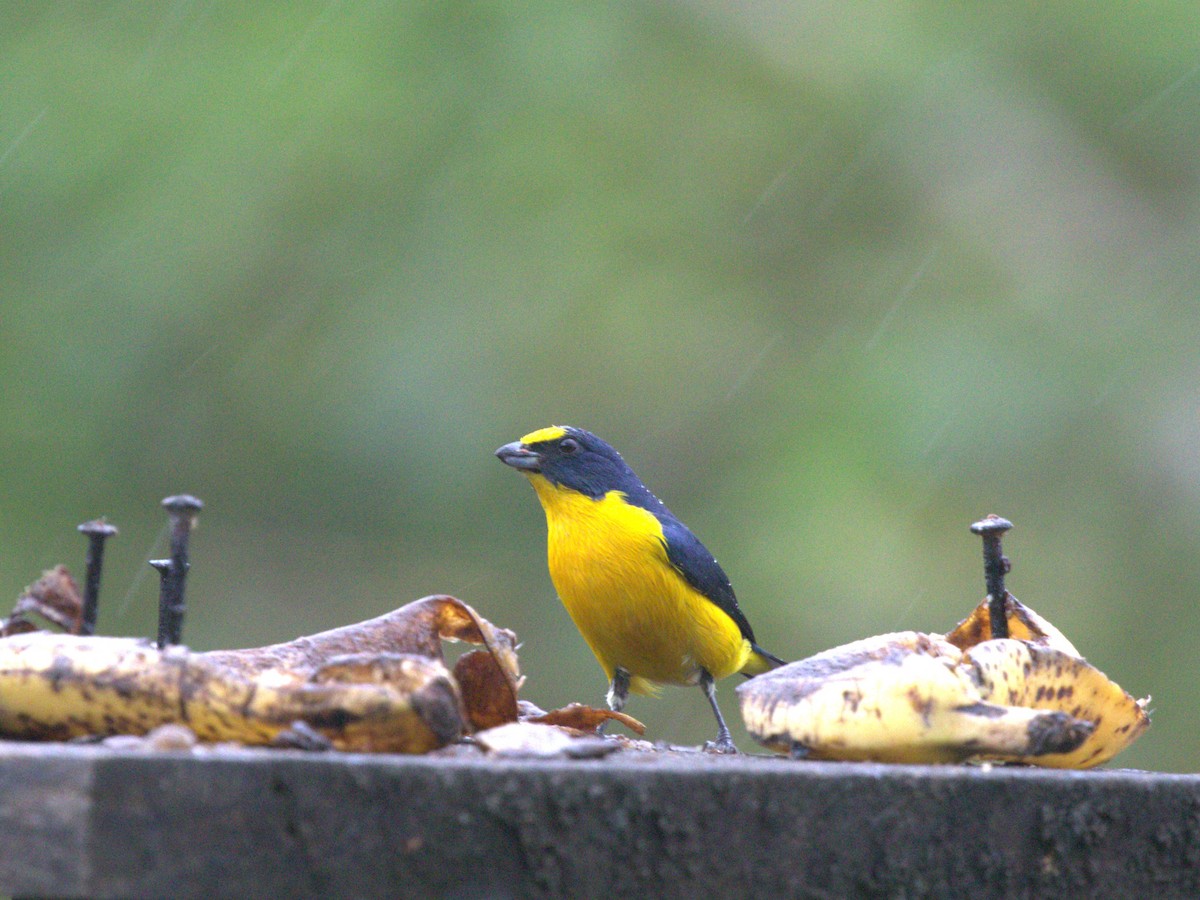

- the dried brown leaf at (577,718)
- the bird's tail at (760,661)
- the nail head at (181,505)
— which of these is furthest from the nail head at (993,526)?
the bird's tail at (760,661)

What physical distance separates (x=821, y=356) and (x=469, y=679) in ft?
22.5

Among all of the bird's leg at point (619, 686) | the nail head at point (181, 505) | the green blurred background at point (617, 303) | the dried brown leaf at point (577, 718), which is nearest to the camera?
the nail head at point (181, 505)

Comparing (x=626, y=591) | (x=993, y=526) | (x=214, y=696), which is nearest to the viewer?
(x=214, y=696)

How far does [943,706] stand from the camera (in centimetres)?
167

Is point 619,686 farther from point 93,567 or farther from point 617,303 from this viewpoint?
point 617,303

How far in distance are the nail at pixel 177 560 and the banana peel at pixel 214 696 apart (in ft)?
0.22

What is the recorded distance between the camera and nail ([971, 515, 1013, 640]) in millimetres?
A: 1910

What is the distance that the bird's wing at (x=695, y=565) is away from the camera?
3926 mm

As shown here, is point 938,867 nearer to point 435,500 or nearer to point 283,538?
point 435,500

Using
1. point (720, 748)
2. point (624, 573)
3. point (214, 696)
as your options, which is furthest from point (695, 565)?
point (214, 696)

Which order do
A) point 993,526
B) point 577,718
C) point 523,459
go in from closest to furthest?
1. point 993,526
2. point 577,718
3. point 523,459

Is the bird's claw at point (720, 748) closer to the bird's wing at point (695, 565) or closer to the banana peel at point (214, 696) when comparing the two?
the bird's wing at point (695, 565)

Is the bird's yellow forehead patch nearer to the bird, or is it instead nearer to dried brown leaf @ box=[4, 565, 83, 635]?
the bird

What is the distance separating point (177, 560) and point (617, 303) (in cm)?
700
